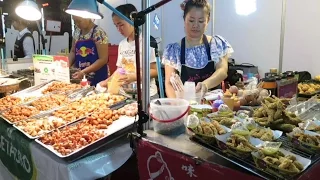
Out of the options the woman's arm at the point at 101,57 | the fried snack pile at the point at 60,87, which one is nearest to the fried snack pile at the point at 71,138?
the fried snack pile at the point at 60,87

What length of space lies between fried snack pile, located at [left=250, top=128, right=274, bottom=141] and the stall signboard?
1780mm

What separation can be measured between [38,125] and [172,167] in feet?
3.27

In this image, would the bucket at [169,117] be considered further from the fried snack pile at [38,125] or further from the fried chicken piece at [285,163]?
the fried snack pile at [38,125]

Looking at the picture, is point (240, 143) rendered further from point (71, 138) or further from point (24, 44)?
point (24, 44)

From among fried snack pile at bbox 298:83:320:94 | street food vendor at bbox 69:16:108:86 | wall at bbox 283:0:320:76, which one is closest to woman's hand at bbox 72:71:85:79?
street food vendor at bbox 69:16:108:86

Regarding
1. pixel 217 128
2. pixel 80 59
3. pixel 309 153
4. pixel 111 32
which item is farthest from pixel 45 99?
pixel 111 32

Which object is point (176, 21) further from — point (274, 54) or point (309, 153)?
point (309, 153)

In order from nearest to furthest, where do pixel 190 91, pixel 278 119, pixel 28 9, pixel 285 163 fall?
pixel 285 163, pixel 278 119, pixel 190 91, pixel 28 9

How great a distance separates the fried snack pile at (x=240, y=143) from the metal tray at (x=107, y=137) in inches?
26.6

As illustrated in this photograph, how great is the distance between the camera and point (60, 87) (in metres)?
2.59

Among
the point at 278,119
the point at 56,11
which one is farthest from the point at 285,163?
the point at 56,11

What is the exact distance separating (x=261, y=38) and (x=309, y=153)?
3444 millimetres

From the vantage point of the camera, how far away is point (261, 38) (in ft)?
14.0

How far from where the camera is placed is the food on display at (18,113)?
6.49 feet
